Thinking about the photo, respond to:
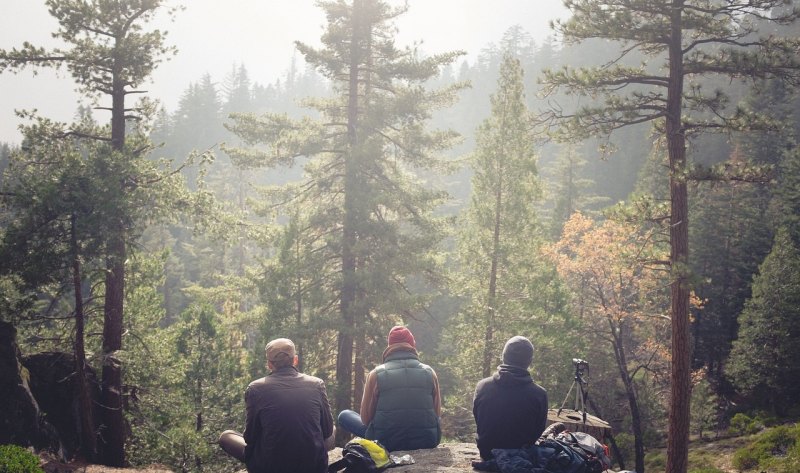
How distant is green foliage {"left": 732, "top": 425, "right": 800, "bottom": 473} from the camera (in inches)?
656

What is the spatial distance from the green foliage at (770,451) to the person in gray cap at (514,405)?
1443 centimetres

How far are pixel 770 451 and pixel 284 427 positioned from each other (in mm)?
19524

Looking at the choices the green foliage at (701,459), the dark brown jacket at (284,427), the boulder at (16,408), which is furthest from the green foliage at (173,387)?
the green foliage at (701,459)

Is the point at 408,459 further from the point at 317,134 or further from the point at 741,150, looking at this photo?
the point at 741,150

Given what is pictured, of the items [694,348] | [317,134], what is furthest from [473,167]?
[694,348]

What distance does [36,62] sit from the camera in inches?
479

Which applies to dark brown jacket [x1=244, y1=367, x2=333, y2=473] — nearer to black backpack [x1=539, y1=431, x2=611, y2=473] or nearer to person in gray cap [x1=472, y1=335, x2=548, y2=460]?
person in gray cap [x1=472, y1=335, x2=548, y2=460]

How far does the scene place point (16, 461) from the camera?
7.18 meters

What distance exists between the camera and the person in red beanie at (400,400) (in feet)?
22.5

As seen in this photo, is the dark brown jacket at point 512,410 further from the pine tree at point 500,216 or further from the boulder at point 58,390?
the pine tree at point 500,216

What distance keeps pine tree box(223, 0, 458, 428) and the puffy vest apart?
10.4 meters

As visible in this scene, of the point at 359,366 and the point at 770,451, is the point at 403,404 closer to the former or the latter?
the point at 359,366

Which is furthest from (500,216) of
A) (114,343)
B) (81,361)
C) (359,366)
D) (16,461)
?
(16,461)

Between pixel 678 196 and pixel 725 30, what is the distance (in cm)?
340
